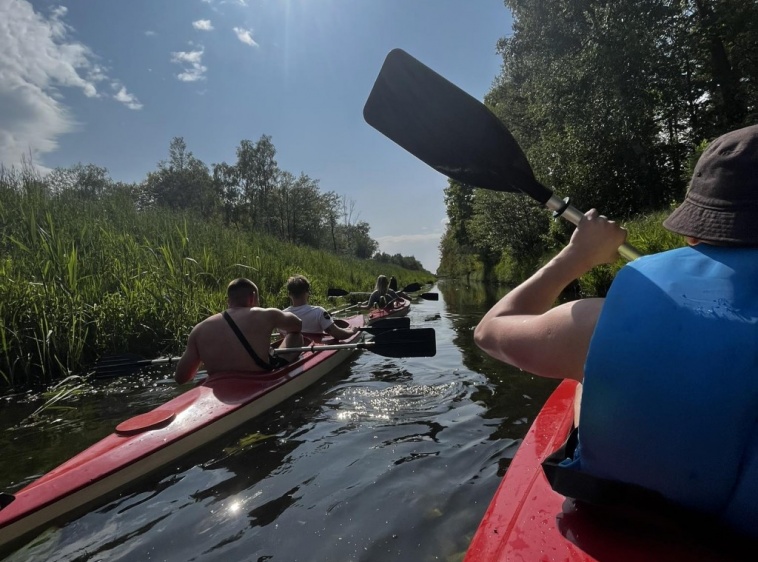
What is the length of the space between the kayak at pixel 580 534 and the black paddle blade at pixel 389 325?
363 centimetres

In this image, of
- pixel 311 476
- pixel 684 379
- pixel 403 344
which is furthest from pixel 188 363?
pixel 684 379

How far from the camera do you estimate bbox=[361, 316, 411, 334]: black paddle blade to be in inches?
215

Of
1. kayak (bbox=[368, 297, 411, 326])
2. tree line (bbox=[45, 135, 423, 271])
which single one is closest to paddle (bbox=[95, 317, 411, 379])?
kayak (bbox=[368, 297, 411, 326])

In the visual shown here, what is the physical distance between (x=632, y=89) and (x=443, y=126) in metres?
15.9

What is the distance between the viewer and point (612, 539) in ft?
4.29

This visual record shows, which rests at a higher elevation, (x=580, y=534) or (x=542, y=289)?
(x=542, y=289)

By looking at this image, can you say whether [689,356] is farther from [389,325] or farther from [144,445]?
[389,325]

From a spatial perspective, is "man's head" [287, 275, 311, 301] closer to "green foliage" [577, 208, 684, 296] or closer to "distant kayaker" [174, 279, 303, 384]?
"distant kayaker" [174, 279, 303, 384]

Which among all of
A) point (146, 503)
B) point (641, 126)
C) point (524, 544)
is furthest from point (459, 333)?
point (641, 126)

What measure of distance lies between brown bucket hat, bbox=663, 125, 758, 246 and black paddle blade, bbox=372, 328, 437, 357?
3.77 meters

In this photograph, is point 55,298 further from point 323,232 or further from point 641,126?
point 323,232

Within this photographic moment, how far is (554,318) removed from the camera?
124cm

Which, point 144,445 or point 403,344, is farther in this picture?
point 403,344

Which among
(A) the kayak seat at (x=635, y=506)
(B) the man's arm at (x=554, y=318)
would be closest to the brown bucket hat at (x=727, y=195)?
(B) the man's arm at (x=554, y=318)
